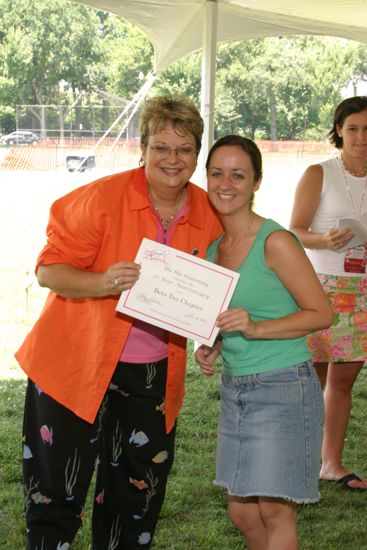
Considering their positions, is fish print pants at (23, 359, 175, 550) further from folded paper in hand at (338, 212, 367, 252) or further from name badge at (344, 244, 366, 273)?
name badge at (344, 244, 366, 273)

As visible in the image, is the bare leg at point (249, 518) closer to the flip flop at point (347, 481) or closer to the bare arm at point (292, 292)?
the bare arm at point (292, 292)

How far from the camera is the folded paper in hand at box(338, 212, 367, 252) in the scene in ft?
11.2

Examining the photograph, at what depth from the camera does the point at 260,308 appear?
2.46 meters

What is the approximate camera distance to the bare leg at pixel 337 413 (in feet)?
13.1

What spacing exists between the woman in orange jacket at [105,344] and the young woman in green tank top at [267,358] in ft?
0.61

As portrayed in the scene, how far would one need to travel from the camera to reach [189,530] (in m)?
3.66

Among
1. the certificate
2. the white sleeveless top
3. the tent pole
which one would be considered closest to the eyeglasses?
the certificate

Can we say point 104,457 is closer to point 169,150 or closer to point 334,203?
point 169,150

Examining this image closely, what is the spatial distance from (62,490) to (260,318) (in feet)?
2.96

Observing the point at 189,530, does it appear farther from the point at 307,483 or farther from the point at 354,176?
the point at 354,176

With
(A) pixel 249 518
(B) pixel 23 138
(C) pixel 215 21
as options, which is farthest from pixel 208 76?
(B) pixel 23 138

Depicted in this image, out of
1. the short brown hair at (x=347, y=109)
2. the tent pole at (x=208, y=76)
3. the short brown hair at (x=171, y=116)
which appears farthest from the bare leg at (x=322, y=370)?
the tent pole at (x=208, y=76)

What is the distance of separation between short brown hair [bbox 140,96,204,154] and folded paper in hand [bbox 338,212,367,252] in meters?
1.10

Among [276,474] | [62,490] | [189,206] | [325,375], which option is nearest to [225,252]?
[189,206]
